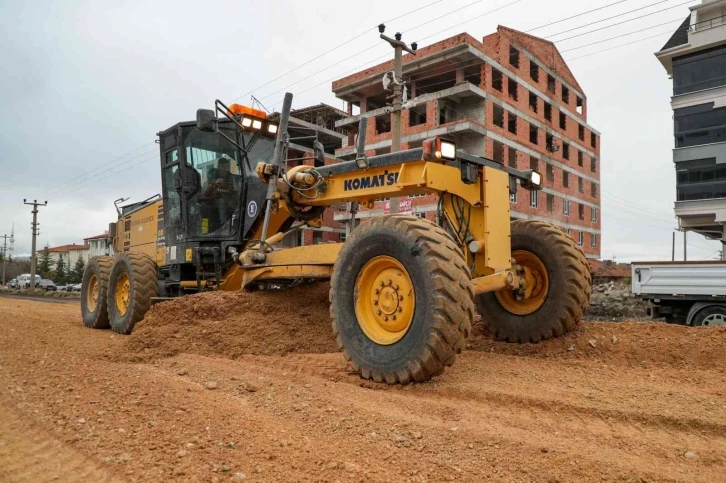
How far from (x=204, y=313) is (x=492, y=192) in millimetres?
3424

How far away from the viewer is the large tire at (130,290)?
311 inches

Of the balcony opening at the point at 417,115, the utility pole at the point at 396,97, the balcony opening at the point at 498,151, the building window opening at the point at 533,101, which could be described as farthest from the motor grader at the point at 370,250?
the building window opening at the point at 533,101

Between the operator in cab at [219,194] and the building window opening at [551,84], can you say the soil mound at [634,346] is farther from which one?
the building window opening at [551,84]

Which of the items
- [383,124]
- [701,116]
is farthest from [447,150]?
[383,124]

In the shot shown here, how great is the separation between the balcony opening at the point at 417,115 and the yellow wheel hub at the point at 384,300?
28089mm

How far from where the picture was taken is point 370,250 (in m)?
4.70

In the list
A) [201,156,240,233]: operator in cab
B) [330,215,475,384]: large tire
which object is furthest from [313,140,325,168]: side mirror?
[330,215,475,384]: large tire

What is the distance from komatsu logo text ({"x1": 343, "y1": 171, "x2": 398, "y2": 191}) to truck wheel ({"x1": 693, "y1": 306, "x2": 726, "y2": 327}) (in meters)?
7.05

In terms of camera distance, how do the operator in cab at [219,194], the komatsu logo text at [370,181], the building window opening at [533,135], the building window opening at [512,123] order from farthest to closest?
the building window opening at [533,135]
the building window opening at [512,123]
the operator in cab at [219,194]
the komatsu logo text at [370,181]

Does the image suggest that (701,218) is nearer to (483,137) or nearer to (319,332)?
(483,137)

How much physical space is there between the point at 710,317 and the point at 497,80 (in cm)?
2609

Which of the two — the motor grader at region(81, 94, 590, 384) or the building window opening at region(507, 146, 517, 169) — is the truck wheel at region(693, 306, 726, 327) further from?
the building window opening at region(507, 146, 517, 169)

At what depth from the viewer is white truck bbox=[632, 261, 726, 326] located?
9.20 m

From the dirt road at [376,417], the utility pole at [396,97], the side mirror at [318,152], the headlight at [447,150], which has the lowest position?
the dirt road at [376,417]
